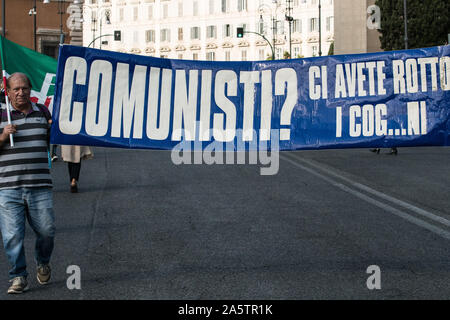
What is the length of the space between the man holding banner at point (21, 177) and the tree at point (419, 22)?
4735 cm

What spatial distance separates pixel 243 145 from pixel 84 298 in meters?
2.08

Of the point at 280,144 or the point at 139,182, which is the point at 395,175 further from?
the point at 280,144

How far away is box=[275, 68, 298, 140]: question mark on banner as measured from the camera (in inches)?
293

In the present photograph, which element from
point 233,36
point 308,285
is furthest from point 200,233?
point 233,36

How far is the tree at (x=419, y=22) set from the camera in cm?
5203

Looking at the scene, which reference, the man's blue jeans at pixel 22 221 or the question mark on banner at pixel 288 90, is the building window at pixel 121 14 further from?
the man's blue jeans at pixel 22 221

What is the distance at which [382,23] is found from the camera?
2147 inches

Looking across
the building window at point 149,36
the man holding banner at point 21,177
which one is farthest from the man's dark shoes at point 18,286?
the building window at point 149,36

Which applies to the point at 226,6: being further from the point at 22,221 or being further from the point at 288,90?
the point at 22,221

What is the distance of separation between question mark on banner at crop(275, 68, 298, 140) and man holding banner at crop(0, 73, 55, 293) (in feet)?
7.24

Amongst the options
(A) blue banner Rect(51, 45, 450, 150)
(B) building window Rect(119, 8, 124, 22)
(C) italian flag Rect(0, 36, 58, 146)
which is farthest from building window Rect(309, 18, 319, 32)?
(A) blue banner Rect(51, 45, 450, 150)

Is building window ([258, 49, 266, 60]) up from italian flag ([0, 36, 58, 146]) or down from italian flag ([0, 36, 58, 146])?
up

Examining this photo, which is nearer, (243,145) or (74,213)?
(243,145)

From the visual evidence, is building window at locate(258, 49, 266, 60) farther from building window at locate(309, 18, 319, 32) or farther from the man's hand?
the man's hand
